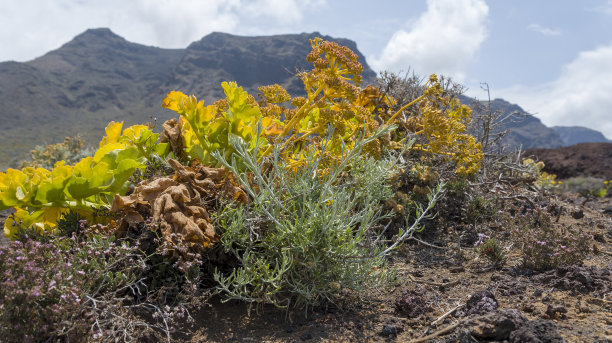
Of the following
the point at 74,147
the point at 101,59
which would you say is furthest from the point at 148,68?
the point at 74,147

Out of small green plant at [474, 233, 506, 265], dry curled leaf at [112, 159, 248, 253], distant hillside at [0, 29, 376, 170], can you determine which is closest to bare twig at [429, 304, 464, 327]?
small green plant at [474, 233, 506, 265]

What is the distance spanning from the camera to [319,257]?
6.82ft

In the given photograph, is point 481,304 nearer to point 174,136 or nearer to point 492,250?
point 492,250

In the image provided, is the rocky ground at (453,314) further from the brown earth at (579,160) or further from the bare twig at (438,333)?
the brown earth at (579,160)

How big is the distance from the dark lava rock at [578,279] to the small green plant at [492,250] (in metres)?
0.34

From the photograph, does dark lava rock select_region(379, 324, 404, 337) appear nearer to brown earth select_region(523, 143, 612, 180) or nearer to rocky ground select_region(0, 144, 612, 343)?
rocky ground select_region(0, 144, 612, 343)

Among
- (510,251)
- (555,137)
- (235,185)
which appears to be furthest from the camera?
(555,137)

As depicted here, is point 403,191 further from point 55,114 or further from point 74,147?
point 55,114

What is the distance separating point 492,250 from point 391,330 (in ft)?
4.87

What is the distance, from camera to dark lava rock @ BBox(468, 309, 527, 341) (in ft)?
A: 6.05

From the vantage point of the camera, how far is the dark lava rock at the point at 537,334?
176cm

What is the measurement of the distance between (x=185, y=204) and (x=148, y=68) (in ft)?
515

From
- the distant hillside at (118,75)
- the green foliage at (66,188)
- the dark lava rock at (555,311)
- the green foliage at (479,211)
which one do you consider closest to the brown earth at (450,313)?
the dark lava rock at (555,311)

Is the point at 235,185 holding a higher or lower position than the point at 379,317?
higher
